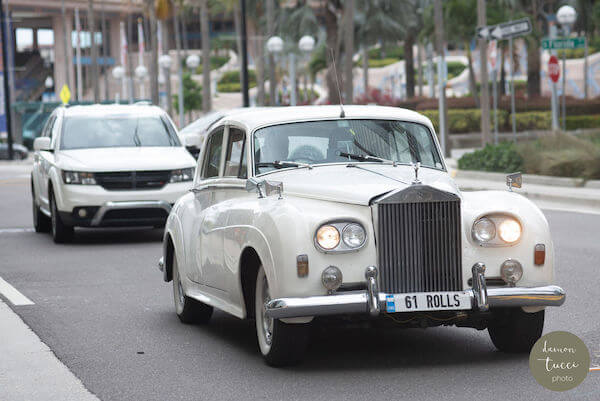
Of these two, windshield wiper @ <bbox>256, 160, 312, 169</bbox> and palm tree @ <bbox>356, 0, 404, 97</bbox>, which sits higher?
palm tree @ <bbox>356, 0, 404, 97</bbox>

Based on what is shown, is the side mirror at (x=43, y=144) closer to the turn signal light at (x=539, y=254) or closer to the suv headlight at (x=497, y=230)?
the suv headlight at (x=497, y=230)

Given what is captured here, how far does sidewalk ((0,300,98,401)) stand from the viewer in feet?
23.2

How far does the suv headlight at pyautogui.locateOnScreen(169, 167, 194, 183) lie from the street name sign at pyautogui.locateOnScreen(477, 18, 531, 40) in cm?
1173

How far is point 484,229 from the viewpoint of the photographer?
24.5 ft

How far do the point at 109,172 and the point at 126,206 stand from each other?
0.51 metres

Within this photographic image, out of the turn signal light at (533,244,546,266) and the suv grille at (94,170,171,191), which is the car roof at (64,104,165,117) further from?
the turn signal light at (533,244,546,266)

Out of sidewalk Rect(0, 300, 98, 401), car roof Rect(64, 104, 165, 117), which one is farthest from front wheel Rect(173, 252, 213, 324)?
car roof Rect(64, 104, 165, 117)

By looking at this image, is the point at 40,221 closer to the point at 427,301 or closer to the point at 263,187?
the point at 263,187

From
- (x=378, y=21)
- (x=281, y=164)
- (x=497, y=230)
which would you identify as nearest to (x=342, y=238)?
(x=497, y=230)

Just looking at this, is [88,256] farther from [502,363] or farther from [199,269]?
[502,363]

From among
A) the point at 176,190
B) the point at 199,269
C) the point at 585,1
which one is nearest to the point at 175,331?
the point at 199,269

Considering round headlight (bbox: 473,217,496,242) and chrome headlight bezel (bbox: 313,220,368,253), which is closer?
chrome headlight bezel (bbox: 313,220,368,253)

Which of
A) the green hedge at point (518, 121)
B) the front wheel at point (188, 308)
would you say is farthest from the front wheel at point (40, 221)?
the green hedge at point (518, 121)

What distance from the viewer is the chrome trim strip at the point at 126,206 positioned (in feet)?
52.5
